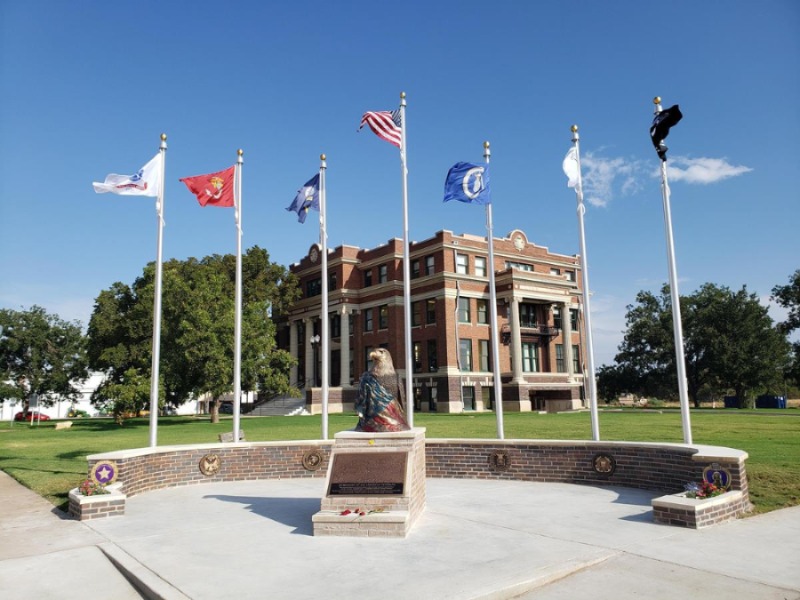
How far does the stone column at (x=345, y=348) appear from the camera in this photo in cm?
5701

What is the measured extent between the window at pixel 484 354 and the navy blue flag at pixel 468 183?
38446 millimetres

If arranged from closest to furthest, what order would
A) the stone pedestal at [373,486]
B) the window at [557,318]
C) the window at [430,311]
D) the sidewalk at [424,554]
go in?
1. the sidewalk at [424,554]
2. the stone pedestal at [373,486]
3. the window at [430,311]
4. the window at [557,318]

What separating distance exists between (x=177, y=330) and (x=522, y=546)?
122 feet

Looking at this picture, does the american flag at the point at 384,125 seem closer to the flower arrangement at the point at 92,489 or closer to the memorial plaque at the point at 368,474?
the memorial plaque at the point at 368,474

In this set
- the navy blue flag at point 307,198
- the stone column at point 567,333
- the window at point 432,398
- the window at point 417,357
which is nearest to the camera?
the navy blue flag at point 307,198

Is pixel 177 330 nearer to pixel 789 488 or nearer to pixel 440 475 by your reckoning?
pixel 440 475

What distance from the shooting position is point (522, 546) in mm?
8039

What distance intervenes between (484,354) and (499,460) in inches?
1551

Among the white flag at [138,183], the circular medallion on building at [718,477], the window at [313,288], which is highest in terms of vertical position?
the window at [313,288]

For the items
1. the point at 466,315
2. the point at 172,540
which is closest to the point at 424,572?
the point at 172,540

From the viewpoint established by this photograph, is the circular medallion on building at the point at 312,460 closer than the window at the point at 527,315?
Yes

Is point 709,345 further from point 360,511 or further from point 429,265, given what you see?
point 360,511

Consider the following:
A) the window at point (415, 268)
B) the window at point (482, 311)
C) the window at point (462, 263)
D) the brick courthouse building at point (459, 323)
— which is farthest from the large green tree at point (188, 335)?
the window at point (482, 311)

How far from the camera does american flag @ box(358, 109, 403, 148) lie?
51.6ft
